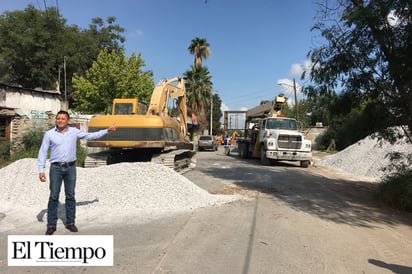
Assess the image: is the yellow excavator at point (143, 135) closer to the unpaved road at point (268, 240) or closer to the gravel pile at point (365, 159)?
the unpaved road at point (268, 240)

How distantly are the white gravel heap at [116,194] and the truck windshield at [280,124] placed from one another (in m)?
11.6

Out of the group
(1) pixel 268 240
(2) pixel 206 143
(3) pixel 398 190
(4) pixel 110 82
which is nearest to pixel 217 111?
(2) pixel 206 143

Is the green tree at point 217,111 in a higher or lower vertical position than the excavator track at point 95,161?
higher

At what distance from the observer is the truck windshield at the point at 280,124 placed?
67.1 feet

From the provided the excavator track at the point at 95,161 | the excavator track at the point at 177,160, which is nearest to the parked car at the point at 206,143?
the excavator track at the point at 177,160

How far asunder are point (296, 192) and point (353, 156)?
11410mm

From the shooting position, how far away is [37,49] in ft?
114

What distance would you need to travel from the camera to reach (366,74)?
9.50m

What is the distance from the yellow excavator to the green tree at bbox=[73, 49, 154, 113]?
14.6 meters

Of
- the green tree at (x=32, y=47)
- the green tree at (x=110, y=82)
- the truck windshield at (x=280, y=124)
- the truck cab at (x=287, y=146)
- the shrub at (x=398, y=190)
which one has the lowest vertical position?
the shrub at (x=398, y=190)

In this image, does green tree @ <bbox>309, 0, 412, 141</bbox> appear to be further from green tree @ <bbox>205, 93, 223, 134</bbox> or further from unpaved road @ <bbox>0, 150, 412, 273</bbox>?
green tree @ <bbox>205, 93, 223, 134</bbox>

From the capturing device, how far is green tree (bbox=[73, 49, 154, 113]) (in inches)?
1196

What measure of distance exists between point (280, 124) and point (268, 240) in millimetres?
15287

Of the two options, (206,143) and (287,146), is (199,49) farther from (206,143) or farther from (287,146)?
(287,146)
